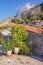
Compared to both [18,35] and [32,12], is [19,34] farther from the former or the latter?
[32,12]

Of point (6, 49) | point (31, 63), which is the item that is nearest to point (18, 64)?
point (31, 63)

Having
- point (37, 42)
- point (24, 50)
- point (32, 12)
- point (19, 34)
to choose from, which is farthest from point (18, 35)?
point (32, 12)

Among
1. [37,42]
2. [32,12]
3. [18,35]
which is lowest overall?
[37,42]

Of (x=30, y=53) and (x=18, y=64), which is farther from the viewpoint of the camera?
(x=30, y=53)

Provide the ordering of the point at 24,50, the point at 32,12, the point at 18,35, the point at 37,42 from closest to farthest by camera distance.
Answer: the point at 24,50 < the point at 37,42 < the point at 18,35 < the point at 32,12

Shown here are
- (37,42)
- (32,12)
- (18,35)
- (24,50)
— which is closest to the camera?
(24,50)

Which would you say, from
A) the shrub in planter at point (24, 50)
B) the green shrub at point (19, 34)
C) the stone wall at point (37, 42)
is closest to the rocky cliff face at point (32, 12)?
the green shrub at point (19, 34)

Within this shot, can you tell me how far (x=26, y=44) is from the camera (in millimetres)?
12812

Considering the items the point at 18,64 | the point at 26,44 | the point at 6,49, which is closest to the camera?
the point at 18,64

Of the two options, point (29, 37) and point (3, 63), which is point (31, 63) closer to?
point (3, 63)

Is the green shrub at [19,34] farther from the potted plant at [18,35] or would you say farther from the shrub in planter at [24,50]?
the shrub in planter at [24,50]

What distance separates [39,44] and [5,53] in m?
2.43

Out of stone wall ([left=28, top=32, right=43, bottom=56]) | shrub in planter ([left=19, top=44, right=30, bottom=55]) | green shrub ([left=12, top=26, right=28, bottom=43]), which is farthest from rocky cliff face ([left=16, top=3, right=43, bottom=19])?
shrub in planter ([left=19, top=44, right=30, bottom=55])

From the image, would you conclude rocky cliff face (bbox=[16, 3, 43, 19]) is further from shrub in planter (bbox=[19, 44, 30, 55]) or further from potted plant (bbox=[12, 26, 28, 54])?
shrub in planter (bbox=[19, 44, 30, 55])
